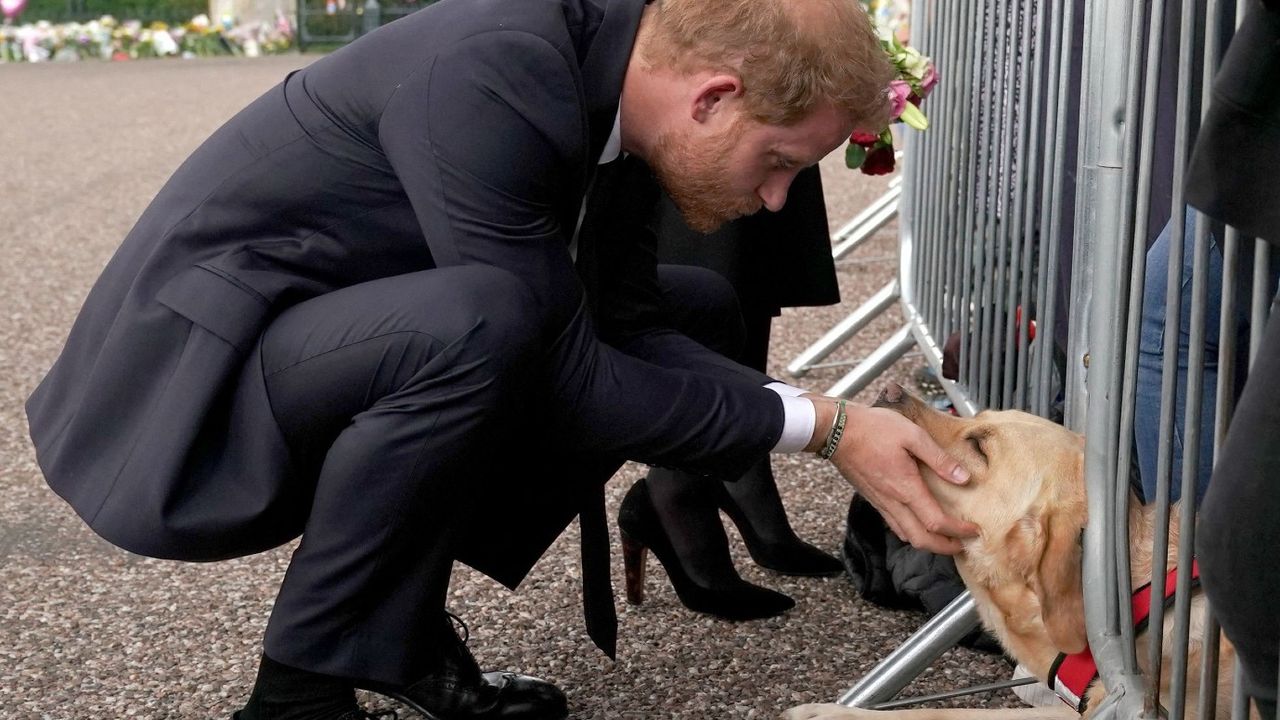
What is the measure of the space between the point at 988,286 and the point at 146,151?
9.64 m

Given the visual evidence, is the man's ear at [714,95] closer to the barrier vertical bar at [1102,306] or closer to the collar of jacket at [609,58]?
the collar of jacket at [609,58]

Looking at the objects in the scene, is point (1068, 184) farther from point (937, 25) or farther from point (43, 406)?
point (43, 406)

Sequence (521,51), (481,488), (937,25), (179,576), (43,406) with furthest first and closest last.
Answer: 1. (937,25)
2. (179,576)
3. (43,406)
4. (481,488)
5. (521,51)

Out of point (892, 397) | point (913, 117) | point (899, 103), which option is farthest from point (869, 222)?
point (892, 397)

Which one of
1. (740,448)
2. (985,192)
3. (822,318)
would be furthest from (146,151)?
(740,448)

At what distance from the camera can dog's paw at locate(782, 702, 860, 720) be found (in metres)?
2.53

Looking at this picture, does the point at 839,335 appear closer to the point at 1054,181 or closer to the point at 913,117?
the point at 913,117

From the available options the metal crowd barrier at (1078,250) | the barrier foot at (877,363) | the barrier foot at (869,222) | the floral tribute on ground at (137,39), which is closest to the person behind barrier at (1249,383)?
the metal crowd barrier at (1078,250)

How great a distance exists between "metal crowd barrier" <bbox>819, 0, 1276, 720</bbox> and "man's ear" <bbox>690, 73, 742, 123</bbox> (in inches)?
20.5

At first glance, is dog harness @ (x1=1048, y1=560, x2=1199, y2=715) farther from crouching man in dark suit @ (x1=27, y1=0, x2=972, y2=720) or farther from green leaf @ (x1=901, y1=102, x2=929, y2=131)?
green leaf @ (x1=901, y1=102, x2=929, y2=131)

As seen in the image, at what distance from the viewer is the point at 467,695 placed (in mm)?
2627

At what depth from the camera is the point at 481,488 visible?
2355 millimetres

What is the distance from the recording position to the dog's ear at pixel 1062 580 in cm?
219

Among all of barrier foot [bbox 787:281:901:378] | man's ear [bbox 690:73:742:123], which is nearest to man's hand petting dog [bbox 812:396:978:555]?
man's ear [bbox 690:73:742:123]
